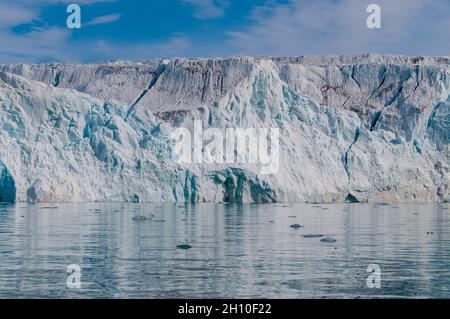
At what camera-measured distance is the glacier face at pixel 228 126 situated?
39594 millimetres

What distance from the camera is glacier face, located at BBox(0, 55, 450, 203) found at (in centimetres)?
3959

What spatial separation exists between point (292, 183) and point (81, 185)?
446 inches

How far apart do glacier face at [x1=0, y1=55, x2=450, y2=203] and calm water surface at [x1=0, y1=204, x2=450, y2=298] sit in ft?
42.1

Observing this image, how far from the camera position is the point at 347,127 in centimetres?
4572

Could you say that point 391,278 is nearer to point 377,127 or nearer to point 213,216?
point 213,216

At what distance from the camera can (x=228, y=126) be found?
142 feet

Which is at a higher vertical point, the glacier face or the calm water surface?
the glacier face

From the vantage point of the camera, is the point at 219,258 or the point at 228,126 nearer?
the point at 219,258

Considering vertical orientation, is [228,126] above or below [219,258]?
above

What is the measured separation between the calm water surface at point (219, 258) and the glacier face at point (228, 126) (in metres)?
12.8

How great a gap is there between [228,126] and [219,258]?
2786 centimetres

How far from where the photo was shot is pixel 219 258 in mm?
15805
